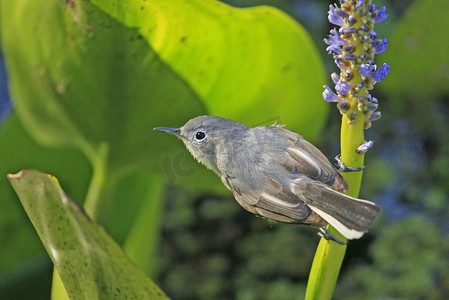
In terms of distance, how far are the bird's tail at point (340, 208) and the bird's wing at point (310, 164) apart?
1cm

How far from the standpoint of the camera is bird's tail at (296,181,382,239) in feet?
1.44

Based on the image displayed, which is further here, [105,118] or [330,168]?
[105,118]

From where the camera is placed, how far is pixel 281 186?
0.52 meters

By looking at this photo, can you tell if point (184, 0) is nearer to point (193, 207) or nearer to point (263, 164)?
point (263, 164)

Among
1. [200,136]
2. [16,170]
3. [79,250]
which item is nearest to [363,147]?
[200,136]

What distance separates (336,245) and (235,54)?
0.29m

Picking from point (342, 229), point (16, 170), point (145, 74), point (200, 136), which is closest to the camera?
point (342, 229)

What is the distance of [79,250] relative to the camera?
59 cm

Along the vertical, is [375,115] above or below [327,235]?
above

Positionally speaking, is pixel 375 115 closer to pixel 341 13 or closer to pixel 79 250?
pixel 341 13

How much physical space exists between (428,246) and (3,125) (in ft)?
2.96

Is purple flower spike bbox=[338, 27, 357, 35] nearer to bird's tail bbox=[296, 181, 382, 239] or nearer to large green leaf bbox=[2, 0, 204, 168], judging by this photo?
bird's tail bbox=[296, 181, 382, 239]

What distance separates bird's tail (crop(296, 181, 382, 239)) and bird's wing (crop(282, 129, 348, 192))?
0.01 metres

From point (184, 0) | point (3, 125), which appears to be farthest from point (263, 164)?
point (3, 125)
